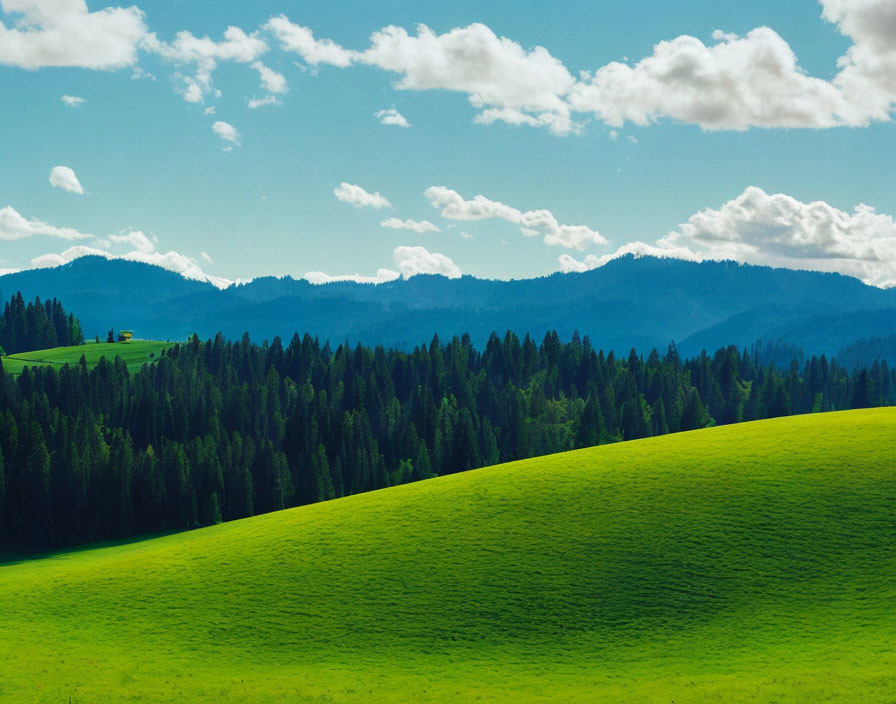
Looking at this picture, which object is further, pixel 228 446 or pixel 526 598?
pixel 228 446

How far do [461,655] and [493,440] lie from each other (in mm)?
120456

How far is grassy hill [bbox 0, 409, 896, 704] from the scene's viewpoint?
129 feet

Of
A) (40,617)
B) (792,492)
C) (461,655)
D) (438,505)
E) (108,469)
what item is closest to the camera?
(461,655)

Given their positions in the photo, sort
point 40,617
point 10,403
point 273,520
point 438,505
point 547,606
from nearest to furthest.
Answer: point 547,606, point 40,617, point 438,505, point 273,520, point 10,403

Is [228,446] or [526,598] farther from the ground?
[228,446]

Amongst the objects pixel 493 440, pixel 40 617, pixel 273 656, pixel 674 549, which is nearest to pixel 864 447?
pixel 674 549

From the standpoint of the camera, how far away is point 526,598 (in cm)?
4884

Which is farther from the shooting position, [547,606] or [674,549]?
[674,549]

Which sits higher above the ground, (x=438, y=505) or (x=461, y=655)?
(x=438, y=505)

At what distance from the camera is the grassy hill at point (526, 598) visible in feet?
129

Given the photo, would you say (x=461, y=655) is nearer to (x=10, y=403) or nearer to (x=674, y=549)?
(x=674, y=549)

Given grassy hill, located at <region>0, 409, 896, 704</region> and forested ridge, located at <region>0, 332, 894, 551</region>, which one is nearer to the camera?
grassy hill, located at <region>0, 409, 896, 704</region>

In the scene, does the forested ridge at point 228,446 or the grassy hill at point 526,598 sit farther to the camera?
the forested ridge at point 228,446

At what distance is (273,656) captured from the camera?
4438 centimetres
